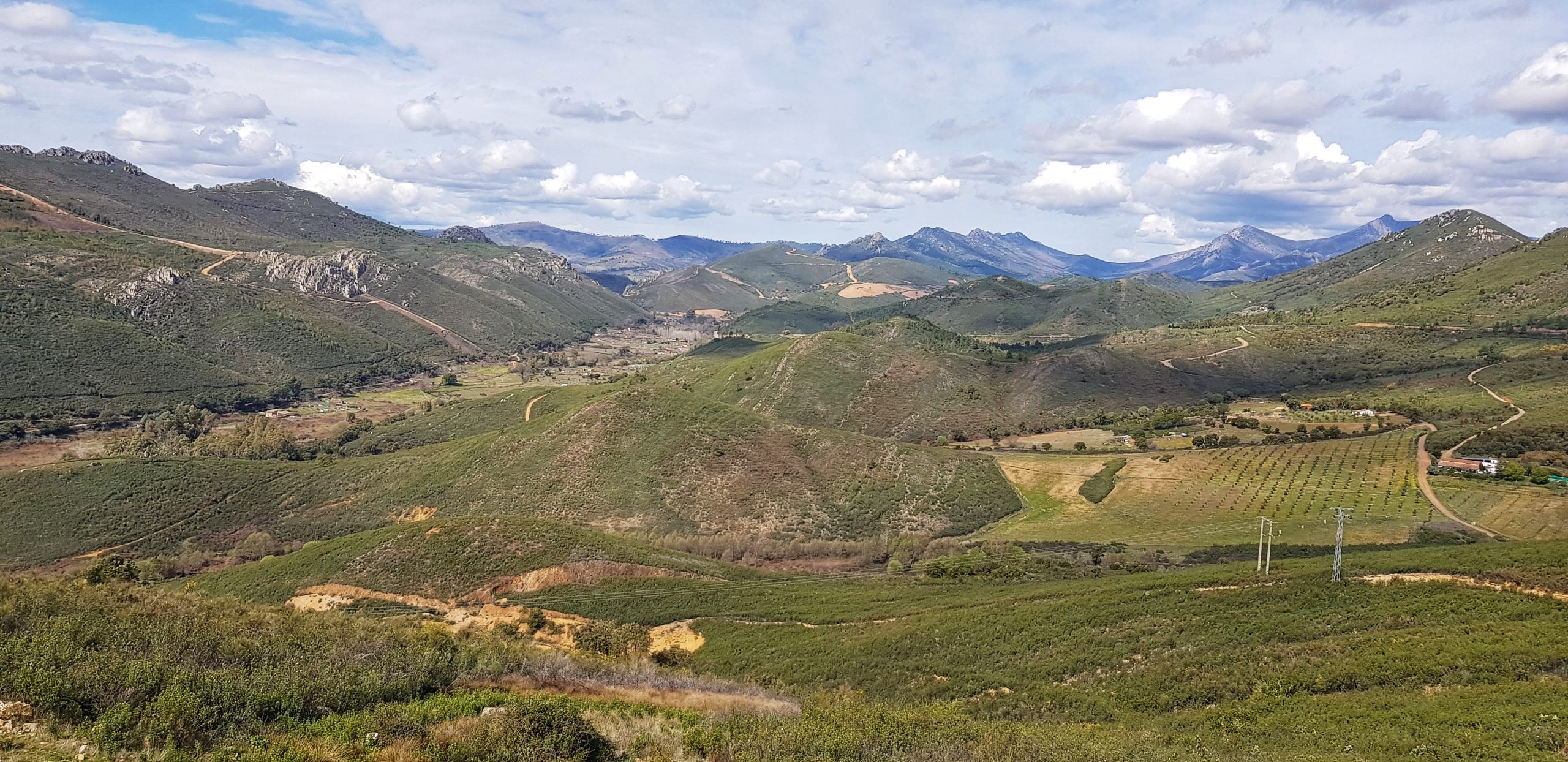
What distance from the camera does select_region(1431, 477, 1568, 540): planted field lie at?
6762 centimetres

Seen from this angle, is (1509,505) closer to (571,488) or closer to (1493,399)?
(1493,399)

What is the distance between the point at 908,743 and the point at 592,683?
44.8 ft

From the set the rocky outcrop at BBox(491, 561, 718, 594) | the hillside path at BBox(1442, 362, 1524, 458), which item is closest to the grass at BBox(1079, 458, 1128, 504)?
the hillside path at BBox(1442, 362, 1524, 458)

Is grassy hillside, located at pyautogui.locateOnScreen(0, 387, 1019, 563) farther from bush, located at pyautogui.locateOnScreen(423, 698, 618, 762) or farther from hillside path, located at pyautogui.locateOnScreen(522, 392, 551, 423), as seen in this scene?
bush, located at pyautogui.locateOnScreen(423, 698, 618, 762)

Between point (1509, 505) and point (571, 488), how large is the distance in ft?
345

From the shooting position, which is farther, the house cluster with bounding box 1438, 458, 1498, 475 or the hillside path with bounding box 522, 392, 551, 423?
the hillside path with bounding box 522, 392, 551, 423

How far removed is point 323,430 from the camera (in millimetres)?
159625

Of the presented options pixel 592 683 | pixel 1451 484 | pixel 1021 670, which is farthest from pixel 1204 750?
pixel 1451 484

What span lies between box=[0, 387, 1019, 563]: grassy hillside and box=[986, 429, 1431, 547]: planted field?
7.20 meters

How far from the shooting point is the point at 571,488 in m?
96.3

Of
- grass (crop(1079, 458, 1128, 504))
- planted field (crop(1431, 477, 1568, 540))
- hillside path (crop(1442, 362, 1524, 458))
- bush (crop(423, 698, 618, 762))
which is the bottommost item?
grass (crop(1079, 458, 1128, 504))

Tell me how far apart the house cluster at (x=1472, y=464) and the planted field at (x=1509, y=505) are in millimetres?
2575

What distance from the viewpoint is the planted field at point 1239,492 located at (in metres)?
74.5

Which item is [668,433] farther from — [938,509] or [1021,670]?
[1021,670]
